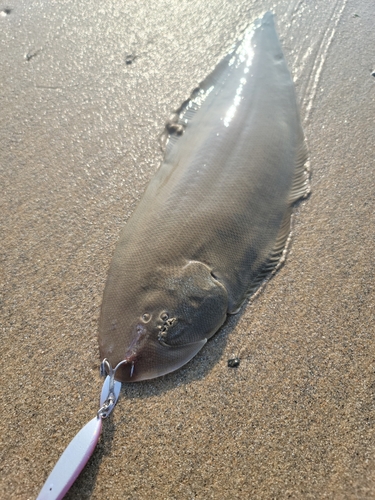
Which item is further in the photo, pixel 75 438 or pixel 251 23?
pixel 251 23

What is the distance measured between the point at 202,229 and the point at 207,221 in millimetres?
68

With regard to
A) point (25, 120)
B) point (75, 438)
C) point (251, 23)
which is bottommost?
point (75, 438)

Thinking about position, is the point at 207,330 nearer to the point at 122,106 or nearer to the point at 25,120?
the point at 122,106

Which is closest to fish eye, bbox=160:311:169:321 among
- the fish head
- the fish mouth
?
the fish head

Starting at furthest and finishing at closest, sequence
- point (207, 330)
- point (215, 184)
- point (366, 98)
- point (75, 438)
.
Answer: point (366, 98), point (215, 184), point (207, 330), point (75, 438)

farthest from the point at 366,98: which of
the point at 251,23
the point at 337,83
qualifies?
the point at 251,23

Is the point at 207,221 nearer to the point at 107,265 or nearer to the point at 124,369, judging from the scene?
the point at 107,265

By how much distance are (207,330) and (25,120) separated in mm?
2165

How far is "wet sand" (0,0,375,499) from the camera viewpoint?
1873 millimetres

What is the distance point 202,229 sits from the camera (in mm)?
2395

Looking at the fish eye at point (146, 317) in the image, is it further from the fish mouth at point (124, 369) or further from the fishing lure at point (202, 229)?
the fish mouth at point (124, 369)

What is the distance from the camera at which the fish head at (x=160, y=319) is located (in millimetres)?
2035

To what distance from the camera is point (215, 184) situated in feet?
8.56

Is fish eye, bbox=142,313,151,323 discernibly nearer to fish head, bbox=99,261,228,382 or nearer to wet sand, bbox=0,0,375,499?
fish head, bbox=99,261,228,382
